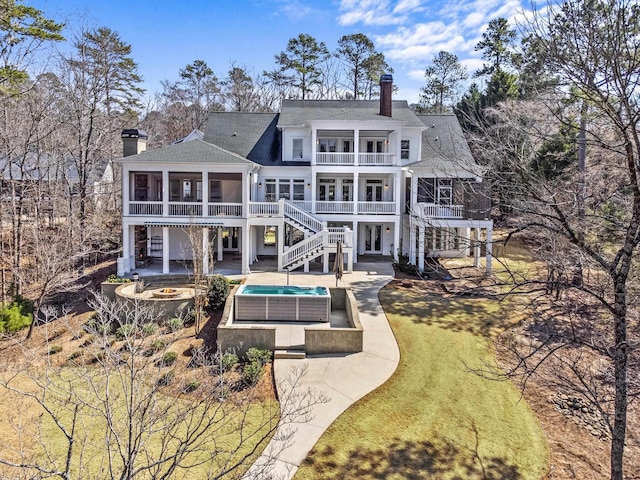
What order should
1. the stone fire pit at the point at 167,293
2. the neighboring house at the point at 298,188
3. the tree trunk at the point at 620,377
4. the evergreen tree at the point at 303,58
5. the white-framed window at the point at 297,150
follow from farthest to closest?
the evergreen tree at the point at 303,58
the white-framed window at the point at 297,150
the neighboring house at the point at 298,188
the stone fire pit at the point at 167,293
the tree trunk at the point at 620,377

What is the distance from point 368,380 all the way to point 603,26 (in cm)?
898

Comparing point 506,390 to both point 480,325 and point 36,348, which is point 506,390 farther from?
A: point 36,348

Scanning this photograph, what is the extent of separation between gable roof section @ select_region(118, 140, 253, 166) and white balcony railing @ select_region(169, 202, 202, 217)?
7.39 ft

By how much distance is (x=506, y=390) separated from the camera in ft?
34.5

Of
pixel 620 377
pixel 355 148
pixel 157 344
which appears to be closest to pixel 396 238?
pixel 355 148

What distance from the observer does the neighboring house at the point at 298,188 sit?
20.4 meters

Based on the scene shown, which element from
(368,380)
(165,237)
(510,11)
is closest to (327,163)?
(165,237)

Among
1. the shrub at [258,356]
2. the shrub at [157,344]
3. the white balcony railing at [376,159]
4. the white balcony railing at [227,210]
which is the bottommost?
the shrub at [258,356]

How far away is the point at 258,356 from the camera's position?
1182cm

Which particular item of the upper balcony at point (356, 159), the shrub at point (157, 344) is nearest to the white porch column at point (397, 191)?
the upper balcony at point (356, 159)

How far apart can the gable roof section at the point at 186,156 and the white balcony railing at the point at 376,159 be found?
7.20 metres

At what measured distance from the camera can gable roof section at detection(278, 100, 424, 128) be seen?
23781mm

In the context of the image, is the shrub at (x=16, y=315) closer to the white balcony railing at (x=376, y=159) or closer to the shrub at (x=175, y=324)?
the shrub at (x=175, y=324)

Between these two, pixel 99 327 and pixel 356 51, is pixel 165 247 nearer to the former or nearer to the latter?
pixel 99 327
